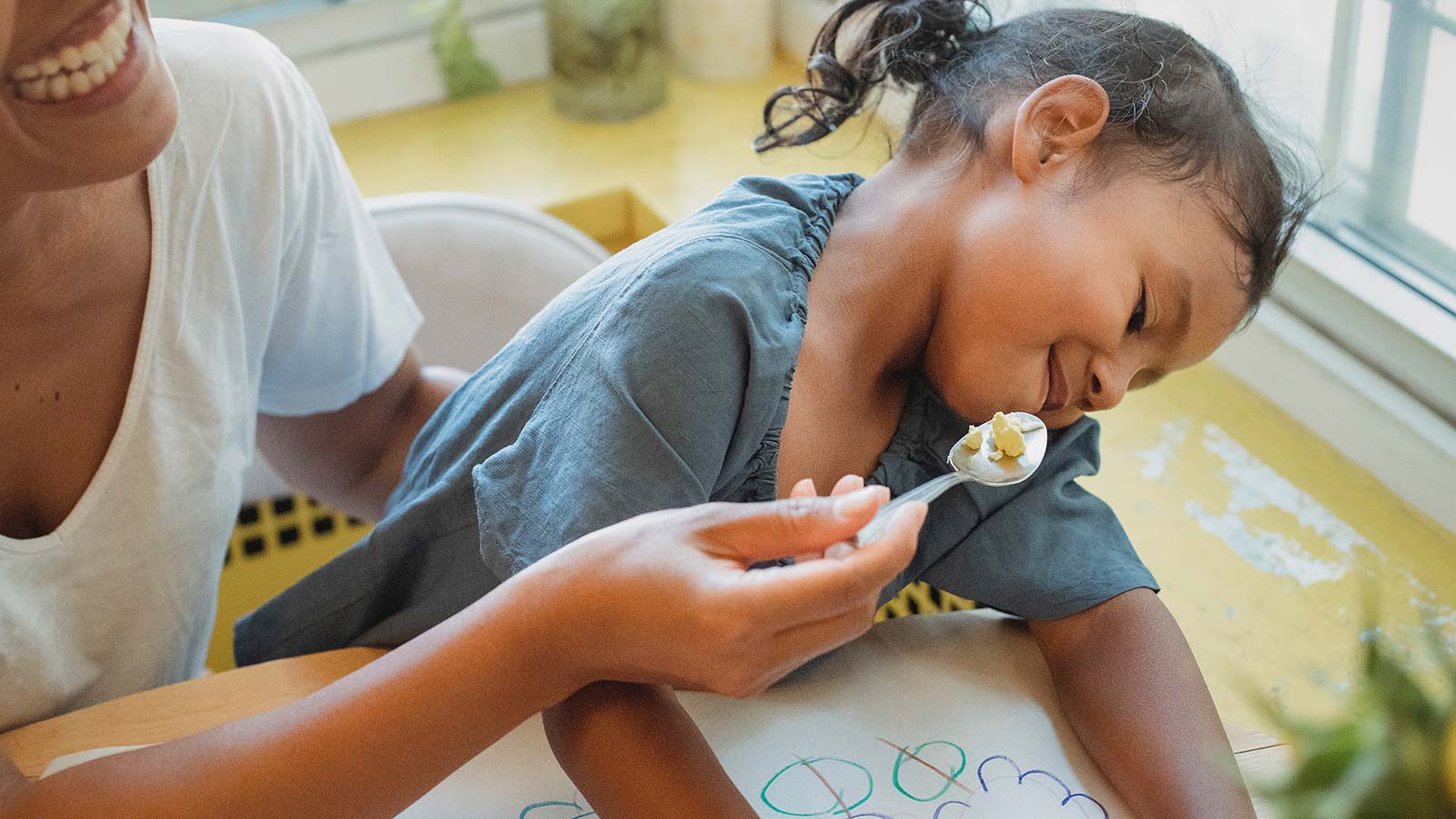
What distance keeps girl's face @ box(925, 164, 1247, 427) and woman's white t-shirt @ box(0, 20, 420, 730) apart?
410mm

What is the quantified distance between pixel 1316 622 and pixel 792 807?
41 cm

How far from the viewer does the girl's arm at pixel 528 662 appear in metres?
0.46

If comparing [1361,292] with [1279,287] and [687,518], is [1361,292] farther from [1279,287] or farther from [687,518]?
[687,518]

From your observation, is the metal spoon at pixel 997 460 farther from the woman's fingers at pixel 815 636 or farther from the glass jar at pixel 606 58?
the glass jar at pixel 606 58

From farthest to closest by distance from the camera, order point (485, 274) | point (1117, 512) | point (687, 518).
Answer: point (485, 274) → point (1117, 512) → point (687, 518)

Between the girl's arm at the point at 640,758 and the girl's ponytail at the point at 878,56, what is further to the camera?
the girl's ponytail at the point at 878,56

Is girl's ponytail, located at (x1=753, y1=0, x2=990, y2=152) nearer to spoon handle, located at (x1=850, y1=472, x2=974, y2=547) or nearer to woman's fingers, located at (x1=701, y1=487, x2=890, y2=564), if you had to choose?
spoon handle, located at (x1=850, y1=472, x2=974, y2=547)

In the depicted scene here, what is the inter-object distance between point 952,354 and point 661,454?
209 mm

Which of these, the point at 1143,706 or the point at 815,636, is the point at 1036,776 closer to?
the point at 1143,706

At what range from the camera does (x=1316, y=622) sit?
803 mm

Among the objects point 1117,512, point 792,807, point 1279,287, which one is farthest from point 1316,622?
point 792,807

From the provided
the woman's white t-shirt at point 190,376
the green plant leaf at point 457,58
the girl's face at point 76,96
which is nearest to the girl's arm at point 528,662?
the woman's white t-shirt at point 190,376

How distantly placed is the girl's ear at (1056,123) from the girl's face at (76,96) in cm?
42

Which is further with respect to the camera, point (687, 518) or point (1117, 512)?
point (1117, 512)
